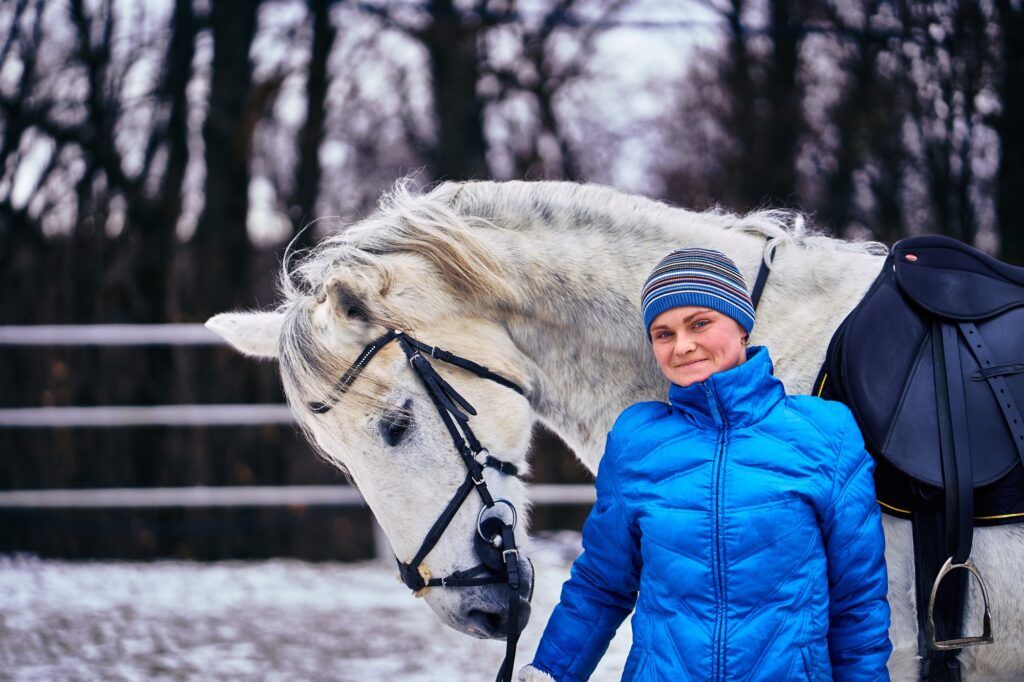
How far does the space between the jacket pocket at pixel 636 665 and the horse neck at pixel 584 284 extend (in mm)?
570

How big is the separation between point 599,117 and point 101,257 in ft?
28.5

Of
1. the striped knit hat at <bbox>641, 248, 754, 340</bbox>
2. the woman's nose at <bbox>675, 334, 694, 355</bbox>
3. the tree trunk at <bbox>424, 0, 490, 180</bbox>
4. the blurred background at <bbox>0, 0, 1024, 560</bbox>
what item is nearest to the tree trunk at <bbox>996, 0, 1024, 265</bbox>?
the blurred background at <bbox>0, 0, 1024, 560</bbox>

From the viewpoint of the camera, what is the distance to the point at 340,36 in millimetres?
10352

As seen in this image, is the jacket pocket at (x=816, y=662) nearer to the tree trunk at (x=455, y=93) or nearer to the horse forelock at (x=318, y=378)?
the horse forelock at (x=318, y=378)

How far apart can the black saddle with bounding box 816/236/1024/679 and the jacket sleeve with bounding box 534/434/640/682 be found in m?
0.52

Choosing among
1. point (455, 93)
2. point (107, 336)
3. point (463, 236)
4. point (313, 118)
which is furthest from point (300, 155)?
point (463, 236)

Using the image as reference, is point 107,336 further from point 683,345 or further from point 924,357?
point 924,357

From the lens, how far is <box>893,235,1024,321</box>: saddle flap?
1727mm

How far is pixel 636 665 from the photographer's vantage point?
5.02ft

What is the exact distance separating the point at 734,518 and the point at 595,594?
1.21 ft

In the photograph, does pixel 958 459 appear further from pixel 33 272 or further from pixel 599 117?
pixel 599 117

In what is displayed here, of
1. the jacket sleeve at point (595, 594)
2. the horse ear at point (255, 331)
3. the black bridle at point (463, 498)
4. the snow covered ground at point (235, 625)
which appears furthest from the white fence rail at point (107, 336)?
the jacket sleeve at point (595, 594)

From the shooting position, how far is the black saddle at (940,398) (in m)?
1.58

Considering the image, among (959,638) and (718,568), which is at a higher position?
(718,568)
